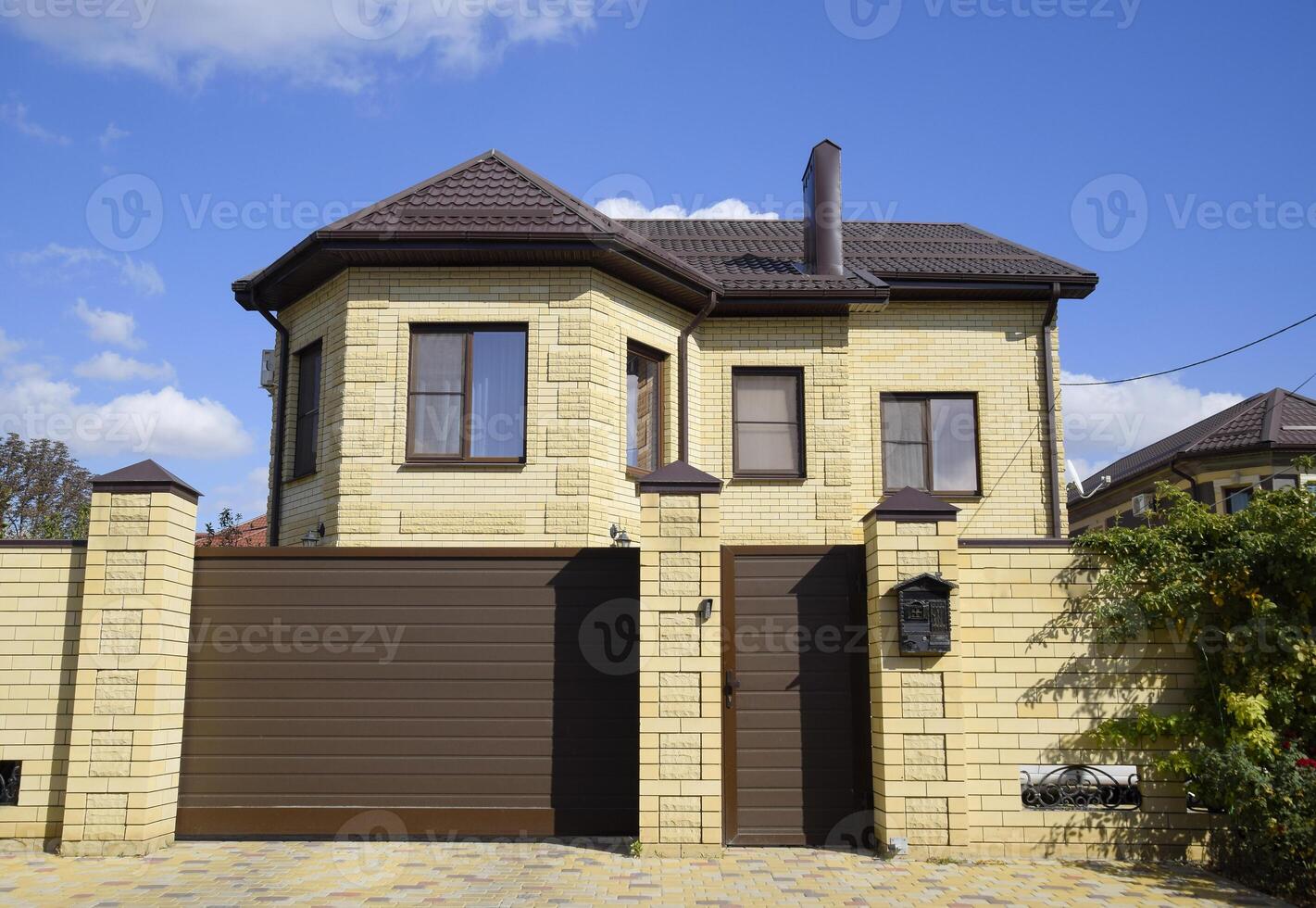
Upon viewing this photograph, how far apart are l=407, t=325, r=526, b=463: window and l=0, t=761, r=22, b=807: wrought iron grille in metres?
4.43

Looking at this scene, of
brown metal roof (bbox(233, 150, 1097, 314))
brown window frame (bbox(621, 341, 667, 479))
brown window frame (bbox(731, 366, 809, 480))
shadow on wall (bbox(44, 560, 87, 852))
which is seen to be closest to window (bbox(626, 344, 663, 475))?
brown window frame (bbox(621, 341, 667, 479))

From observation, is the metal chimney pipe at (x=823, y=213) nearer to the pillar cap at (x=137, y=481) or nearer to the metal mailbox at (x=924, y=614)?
the metal mailbox at (x=924, y=614)

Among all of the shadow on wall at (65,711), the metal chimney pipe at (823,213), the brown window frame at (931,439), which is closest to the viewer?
the shadow on wall at (65,711)

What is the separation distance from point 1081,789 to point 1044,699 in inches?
27.3

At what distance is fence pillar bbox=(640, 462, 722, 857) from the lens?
731 cm

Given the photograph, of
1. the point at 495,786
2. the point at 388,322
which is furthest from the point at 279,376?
the point at 495,786

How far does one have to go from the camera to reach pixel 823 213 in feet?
46.2

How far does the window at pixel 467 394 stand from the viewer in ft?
35.3

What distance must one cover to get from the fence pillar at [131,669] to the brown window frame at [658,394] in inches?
198

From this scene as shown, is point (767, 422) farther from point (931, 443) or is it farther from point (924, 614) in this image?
point (924, 614)

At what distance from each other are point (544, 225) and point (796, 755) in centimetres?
605

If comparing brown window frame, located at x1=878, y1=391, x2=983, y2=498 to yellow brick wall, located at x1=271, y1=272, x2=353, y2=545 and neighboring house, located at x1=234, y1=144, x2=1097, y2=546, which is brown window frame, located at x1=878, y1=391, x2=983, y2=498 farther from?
yellow brick wall, located at x1=271, y1=272, x2=353, y2=545

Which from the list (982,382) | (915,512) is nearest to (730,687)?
(915,512)

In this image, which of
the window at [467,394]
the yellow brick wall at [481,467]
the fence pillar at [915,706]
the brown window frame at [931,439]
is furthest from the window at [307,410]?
the fence pillar at [915,706]
